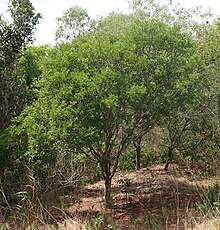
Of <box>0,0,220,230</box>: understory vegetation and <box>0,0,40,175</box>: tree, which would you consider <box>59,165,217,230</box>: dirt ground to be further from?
<box>0,0,40,175</box>: tree

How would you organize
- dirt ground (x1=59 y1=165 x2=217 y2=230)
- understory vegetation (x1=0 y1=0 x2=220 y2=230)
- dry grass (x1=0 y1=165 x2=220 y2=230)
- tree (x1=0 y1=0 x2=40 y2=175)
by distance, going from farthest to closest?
1. tree (x1=0 y1=0 x2=40 y2=175)
2. dirt ground (x1=59 y1=165 x2=217 y2=230)
3. understory vegetation (x1=0 y1=0 x2=220 y2=230)
4. dry grass (x1=0 y1=165 x2=220 y2=230)

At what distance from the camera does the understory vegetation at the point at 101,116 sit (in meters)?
6.34

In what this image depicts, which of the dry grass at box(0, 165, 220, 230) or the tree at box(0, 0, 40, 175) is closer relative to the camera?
the dry grass at box(0, 165, 220, 230)

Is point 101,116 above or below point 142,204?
above

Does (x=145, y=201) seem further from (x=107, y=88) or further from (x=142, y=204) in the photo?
(x=107, y=88)

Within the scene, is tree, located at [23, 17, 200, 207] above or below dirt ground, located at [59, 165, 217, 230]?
above

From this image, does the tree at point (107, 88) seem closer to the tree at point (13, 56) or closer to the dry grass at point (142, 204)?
the dry grass at point (142, 204)

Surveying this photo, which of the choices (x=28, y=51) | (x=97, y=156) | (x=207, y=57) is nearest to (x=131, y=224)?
(x=97, y=156)

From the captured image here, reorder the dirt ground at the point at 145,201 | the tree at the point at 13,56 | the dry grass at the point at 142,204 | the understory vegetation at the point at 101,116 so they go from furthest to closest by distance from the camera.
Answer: the tree at the point at 13,56
the dirt ground at the point at 145,201
the understory vegetation at the point at 101,116
the dry grass at the point at 142,204

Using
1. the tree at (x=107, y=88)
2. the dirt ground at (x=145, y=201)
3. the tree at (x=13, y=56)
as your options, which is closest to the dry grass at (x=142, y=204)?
the dirt ground at (x=145, y=201)

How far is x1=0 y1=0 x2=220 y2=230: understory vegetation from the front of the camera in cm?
634

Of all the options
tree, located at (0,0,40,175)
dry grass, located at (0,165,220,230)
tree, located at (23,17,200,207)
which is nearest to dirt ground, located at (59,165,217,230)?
dry grass, located at (0,165,220,230)

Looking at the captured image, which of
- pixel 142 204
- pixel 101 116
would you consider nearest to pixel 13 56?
pixel 101 116

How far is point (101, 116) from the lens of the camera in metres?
6.75
